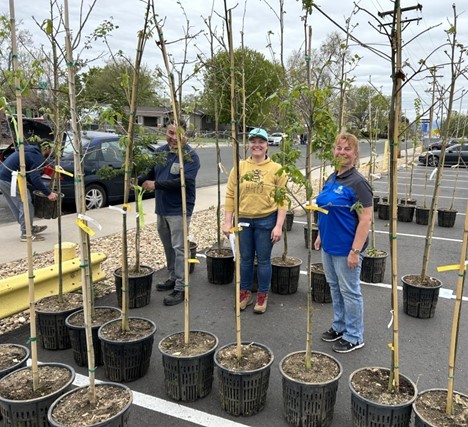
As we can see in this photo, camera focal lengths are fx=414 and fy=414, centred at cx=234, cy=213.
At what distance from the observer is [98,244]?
247 inches

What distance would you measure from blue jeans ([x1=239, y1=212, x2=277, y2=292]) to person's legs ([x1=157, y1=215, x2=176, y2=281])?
880 millimetres

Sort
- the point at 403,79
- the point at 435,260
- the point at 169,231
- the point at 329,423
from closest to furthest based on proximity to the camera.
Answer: the point at 403,79
the point at 329,423
the point at 169,231
the point at 435,260

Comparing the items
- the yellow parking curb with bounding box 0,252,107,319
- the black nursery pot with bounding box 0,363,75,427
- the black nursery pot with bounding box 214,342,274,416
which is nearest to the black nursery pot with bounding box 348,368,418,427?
the black nursery pot with bounding box 214,342,274,416

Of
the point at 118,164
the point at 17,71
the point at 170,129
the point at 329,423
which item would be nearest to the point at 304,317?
the point at 329,423

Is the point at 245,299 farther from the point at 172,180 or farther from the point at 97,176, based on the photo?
the point at 97,176

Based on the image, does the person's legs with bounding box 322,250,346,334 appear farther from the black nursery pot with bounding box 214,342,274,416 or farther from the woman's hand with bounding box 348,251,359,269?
the black nursery pot with bounding box 214,342,274,416

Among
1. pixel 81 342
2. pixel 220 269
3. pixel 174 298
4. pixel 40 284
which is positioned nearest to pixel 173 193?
pixel 174 298

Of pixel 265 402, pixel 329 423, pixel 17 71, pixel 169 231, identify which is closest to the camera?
pixel 17 71

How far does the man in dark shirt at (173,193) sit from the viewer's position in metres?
4.08

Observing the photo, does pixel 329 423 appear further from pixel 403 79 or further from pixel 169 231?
pixel 169 231

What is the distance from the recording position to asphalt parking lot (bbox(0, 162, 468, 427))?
8.89 ft

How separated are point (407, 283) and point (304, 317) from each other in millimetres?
1091

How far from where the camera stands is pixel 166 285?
4770 mm

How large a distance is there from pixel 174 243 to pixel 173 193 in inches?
20.5
